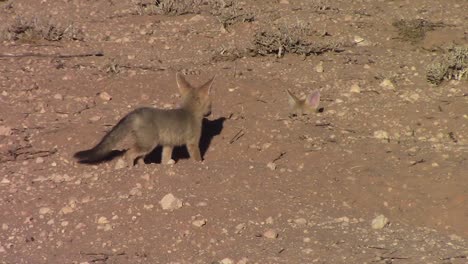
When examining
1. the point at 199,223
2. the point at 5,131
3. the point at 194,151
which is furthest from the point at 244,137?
the point at 5,131

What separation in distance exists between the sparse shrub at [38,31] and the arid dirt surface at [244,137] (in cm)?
2

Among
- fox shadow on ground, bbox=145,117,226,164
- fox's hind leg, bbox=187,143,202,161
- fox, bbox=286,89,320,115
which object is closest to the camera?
fox's hind leg, bbox=187,143,202,161

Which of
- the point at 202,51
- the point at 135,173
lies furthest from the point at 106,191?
the point at 202,51

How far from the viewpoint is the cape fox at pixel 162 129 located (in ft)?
22.2

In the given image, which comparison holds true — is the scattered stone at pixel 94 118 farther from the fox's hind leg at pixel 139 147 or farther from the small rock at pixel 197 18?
the small rock at pixel 197 18

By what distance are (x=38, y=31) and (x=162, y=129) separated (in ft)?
13.8

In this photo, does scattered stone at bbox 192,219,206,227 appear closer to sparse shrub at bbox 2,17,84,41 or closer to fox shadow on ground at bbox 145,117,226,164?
fox shadow on ground at bbox 145,117,226,164

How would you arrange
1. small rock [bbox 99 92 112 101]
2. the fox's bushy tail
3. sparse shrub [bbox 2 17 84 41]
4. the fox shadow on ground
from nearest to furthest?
the fox's bushy tail, the fox shadow on ground, small rock [bbox 99 92 112 101], sparse shrub [bbox 2 17 84 41]

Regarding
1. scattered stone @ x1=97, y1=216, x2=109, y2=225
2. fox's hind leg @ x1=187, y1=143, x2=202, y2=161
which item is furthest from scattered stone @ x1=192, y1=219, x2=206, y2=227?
fox's hind leg @ x1=187, y1=143, x2=202, y2=161

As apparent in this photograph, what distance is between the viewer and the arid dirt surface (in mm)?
5652

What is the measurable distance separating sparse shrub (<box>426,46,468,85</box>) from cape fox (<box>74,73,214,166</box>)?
9.83 feet

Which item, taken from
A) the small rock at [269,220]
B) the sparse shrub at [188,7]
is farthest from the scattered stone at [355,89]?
the small rock at [269,220]

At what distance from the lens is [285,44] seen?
31.8ft

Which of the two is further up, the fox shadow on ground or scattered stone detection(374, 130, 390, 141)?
scattered stone detection(374, 130, 390, 141)
